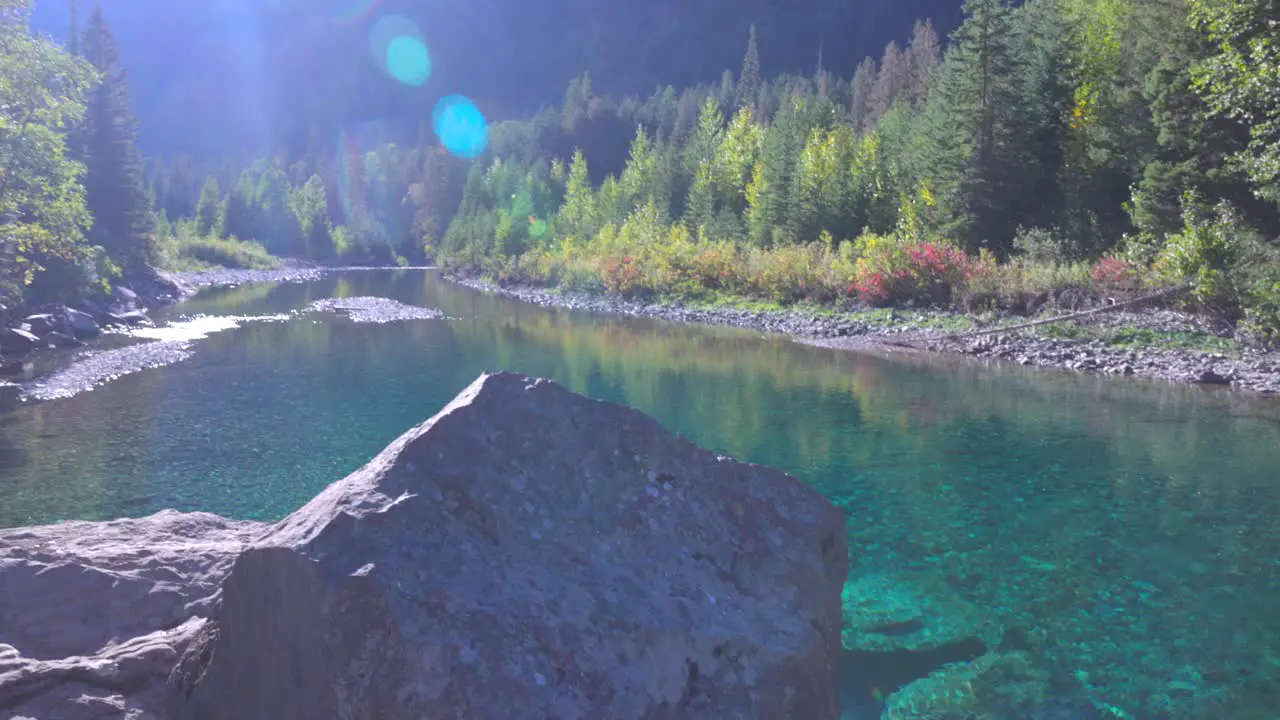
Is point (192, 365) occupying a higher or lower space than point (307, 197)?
lower

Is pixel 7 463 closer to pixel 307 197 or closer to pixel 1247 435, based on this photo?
pixel 1247 435

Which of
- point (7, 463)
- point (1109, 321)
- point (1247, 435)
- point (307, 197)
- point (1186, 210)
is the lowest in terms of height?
point (7, 463)

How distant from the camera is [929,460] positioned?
14.9 metres

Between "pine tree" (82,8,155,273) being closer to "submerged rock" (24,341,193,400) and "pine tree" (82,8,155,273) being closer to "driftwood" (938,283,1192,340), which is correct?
"submerged rock" (24,341,193,400)

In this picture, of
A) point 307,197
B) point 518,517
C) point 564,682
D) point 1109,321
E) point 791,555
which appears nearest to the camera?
point 564,682

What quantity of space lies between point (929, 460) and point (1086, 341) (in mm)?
14662

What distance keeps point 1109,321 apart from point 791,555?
26.7 meters

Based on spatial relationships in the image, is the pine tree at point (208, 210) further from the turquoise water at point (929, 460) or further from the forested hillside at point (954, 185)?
the turquoise water at point (929, 460)

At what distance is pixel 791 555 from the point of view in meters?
5.03

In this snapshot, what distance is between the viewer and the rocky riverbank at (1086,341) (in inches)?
869

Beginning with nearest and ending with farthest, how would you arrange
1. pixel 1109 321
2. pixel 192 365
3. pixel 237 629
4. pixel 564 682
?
1. pixel 564 682
2. pixel 237 629
3. pixel 192 365
4. pixel 1109 321

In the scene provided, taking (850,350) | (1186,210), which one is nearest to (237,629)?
(850,350)

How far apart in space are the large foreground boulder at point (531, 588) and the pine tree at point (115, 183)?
5202cm

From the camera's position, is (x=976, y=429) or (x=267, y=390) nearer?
(x=976, y=429)
